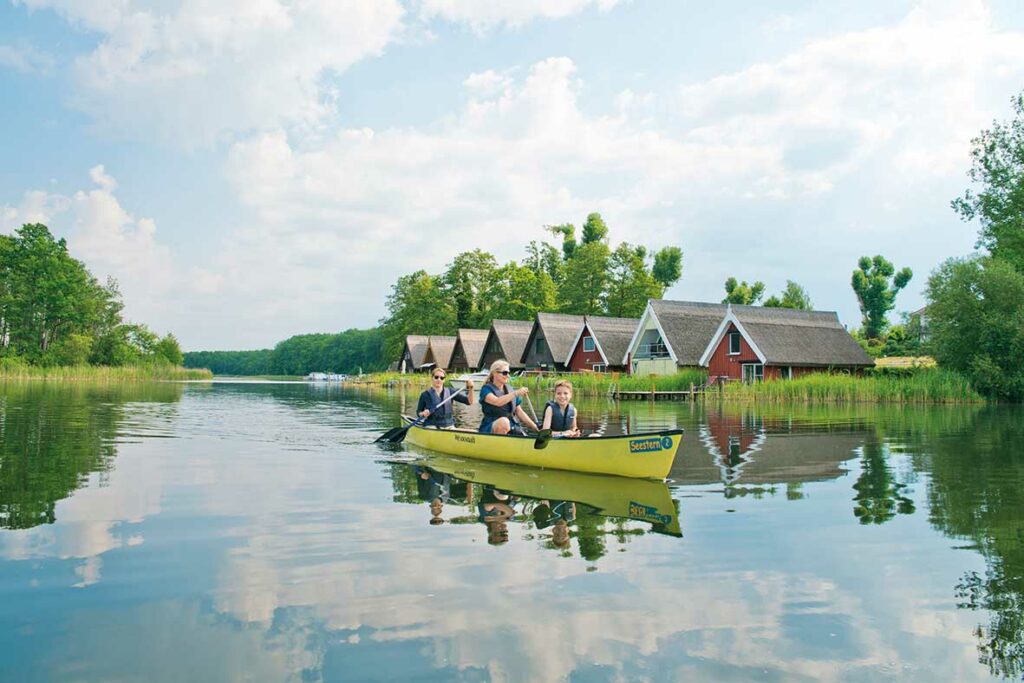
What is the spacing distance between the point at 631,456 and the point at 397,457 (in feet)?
19.4

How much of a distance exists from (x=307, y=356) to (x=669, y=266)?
102 m

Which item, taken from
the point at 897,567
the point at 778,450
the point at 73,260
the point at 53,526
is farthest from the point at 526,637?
the point at 73,260

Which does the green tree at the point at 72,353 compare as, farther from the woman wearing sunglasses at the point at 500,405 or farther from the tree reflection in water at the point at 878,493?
the tree reflection in water at the point at 878,493

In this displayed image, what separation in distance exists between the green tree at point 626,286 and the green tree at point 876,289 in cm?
2743

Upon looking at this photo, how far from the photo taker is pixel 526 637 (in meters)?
5.46

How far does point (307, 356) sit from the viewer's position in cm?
16525

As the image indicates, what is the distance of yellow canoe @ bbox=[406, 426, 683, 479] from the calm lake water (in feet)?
0.92

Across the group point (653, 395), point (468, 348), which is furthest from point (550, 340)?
point (653, 395)

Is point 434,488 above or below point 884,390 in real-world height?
below

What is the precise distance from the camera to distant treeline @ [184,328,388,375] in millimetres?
140750

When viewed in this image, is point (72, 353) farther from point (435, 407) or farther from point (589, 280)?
point (435, 407)

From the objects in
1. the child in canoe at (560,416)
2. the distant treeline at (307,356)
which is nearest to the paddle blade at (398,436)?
the child in canoe at (560,416)

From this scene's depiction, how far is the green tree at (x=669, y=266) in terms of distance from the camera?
270 ft

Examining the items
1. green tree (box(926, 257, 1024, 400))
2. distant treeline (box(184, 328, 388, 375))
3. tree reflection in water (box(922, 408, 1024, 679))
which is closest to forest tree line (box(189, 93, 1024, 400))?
green tree (box(926, 257, 1024, 400))
